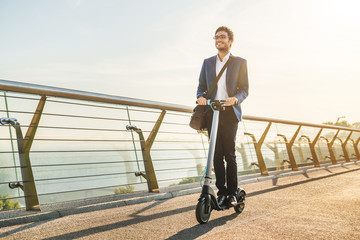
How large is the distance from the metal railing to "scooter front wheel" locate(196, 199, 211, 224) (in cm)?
146

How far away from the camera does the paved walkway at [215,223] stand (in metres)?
2.16

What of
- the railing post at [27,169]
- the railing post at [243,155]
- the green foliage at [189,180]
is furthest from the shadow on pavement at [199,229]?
the railing post at [243,155]

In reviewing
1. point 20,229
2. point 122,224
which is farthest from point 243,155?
point 20,229

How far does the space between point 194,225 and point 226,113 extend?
3.56 feet

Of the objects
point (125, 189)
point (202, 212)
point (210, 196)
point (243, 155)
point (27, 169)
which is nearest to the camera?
point (202, 212)

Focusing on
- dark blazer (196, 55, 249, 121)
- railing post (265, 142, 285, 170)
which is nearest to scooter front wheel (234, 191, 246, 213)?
dark blazer (196, 55, 249, 121)

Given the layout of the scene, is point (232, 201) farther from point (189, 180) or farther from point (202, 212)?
point (189, 180)

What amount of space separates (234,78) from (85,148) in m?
1.77

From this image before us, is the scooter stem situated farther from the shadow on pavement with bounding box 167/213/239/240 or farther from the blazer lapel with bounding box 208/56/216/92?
the blazer lapel with bounding box 208/56/216/92

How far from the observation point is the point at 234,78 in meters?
3.11

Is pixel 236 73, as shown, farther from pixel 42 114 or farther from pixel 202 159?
pixel 202 159

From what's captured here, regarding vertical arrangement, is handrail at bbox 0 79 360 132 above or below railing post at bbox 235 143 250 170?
above

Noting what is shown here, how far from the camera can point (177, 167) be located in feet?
15.3

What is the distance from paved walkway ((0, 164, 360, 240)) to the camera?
2158 millimetres
